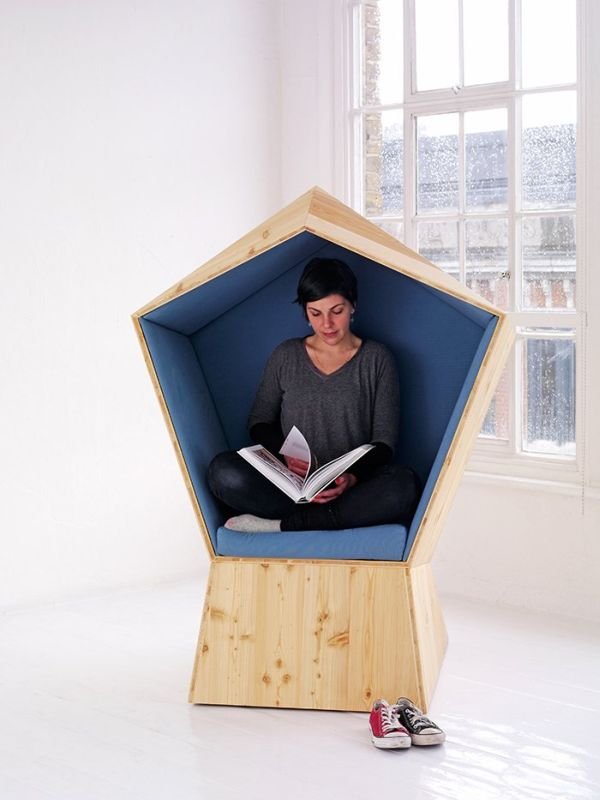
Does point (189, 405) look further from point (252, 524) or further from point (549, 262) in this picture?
point (549, 262)

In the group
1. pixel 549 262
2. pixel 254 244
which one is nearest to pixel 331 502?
pixel 254 244

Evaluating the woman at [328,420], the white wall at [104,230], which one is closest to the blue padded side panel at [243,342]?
the woman at [328,420]

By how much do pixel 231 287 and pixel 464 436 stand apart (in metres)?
0.83

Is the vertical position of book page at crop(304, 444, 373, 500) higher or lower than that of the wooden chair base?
higher

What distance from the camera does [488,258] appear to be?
4.32 metres

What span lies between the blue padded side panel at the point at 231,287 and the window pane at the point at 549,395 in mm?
1023

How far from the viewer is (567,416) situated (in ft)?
13.5

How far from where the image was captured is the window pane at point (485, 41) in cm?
423

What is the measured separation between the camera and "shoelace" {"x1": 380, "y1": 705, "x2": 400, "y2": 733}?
2.84 meters

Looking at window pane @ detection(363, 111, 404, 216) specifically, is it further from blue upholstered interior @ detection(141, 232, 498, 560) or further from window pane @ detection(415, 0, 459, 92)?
blue upholstered interior @ detection(141, 232, 498, 560)

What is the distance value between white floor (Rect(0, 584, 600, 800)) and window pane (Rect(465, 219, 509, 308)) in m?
1.19

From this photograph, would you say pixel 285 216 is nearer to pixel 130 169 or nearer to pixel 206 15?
pixel 130 169

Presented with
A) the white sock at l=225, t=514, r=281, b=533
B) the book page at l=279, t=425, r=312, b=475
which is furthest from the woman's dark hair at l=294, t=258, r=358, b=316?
the white sock at l=225, t=514, r=281, b=533

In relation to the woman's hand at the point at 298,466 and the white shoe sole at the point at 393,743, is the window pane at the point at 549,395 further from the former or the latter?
the white shoe sole at the point at 393,743
